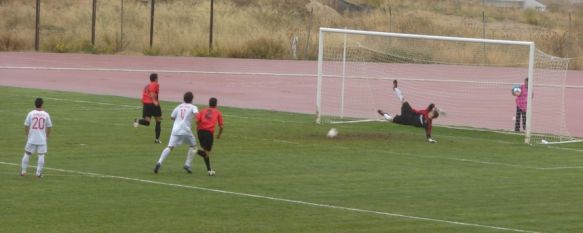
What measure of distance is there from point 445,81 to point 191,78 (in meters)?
9.81

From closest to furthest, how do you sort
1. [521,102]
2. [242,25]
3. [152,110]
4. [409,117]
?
[152,110]
[409,117]
[521,102]
[242,25]

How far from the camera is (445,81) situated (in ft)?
160

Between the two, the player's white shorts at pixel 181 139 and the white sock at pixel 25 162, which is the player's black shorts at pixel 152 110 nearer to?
the player's white shorts at pixel 181 139

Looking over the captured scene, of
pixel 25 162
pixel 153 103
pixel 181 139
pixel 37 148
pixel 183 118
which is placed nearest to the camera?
pixel 37 148

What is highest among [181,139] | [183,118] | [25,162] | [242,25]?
[242,25]

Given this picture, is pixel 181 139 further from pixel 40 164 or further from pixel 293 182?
pixel 40 164

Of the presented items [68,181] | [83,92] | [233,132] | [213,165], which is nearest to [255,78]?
[83,92]

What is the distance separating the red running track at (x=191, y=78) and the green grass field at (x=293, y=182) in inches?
271

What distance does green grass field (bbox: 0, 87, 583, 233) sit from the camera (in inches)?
747

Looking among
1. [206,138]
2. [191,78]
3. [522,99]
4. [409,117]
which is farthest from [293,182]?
[191,78]

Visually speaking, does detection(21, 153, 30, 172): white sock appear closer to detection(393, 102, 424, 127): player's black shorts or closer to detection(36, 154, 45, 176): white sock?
detection(36, 154, 45, 176): white sock

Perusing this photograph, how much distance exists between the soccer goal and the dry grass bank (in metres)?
7.95

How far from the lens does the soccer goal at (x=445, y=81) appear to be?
36812mm

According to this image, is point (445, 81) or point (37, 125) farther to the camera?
point (445, 81)
